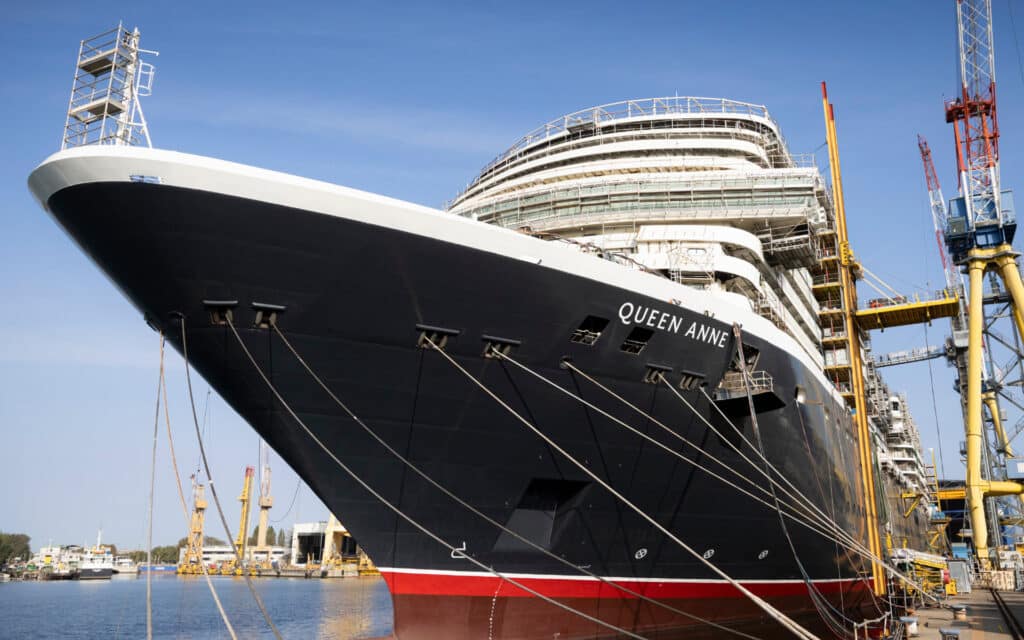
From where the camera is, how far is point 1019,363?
1283 inches

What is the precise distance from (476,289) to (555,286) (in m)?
1.31

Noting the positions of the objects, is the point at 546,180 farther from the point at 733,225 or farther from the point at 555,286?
the point at 555,286

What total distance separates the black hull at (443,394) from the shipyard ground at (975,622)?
4.65 meters

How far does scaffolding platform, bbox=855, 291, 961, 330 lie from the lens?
2431cm

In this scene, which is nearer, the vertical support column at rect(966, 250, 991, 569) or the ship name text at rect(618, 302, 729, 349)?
the ship name text at rect(618, 302, 729, 349)

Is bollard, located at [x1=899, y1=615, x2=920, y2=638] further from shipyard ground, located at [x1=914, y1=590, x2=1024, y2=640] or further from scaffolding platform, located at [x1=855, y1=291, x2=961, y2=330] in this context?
scaffolding platform, located at [x1=855, y1=291, x2=961, y2=330]

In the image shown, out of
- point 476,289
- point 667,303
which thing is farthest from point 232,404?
point 667,303

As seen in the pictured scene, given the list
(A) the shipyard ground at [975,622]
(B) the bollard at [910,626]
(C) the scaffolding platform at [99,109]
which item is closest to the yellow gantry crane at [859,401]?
(A) the shipyard ground at [975,622]

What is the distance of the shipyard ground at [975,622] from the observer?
13.2 meters

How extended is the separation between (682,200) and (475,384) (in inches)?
368

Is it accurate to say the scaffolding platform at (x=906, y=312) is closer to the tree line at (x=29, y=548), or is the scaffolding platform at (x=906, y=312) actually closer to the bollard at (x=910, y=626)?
the bollard at (x=910, y=626)

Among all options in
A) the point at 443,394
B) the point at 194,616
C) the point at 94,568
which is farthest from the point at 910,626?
the point at 94,568

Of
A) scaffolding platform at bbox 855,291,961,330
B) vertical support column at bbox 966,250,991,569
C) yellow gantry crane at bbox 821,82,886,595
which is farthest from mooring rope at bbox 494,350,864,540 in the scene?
vertical support column at bbox 966,250,991,569

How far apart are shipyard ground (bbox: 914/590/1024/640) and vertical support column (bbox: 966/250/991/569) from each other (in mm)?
5542
